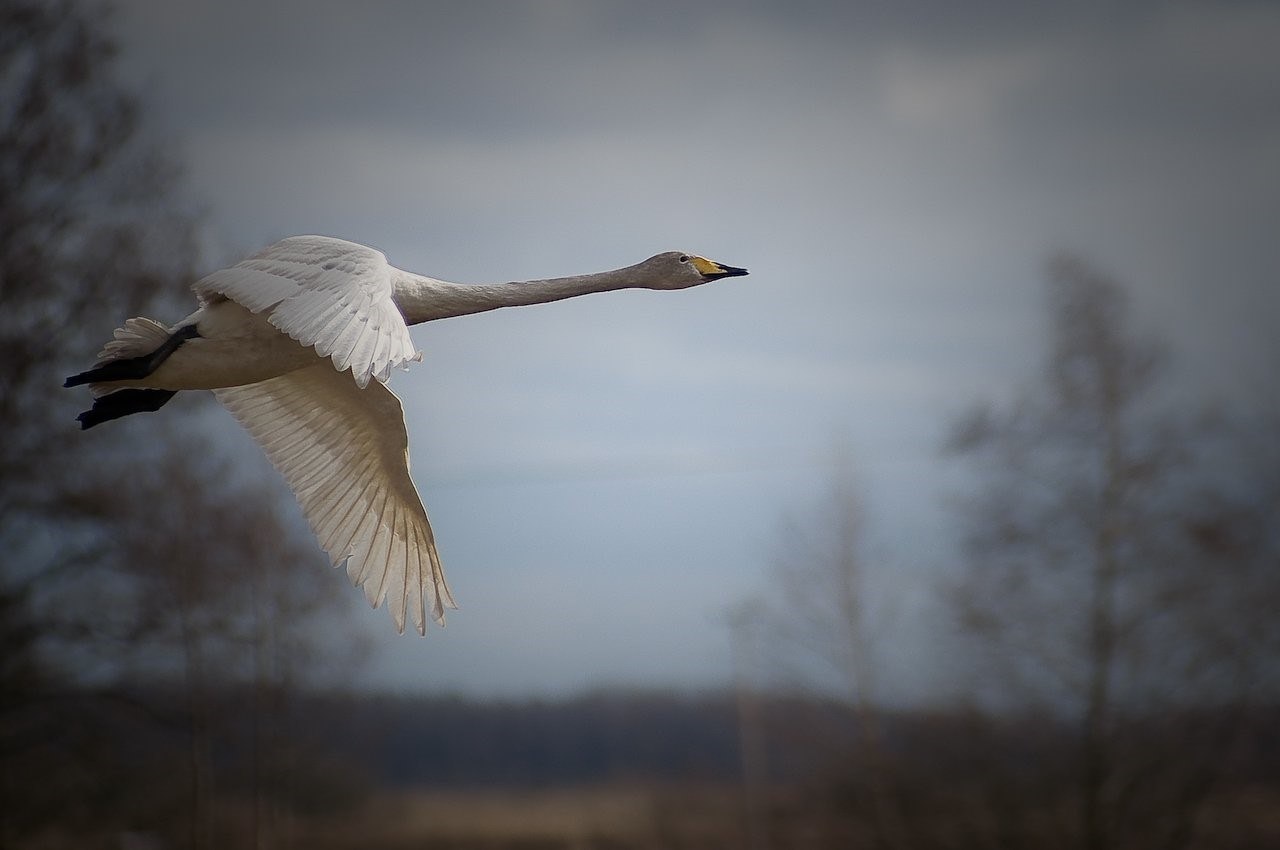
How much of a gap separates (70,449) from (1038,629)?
26.9 feet

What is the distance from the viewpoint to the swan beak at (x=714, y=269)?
19.4 ft

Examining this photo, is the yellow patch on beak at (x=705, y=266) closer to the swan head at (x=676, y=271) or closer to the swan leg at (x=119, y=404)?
the swan head at (x=676, y=271)

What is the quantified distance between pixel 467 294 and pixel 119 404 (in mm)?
1517

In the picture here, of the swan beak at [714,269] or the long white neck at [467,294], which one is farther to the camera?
the swan beak at [714,269]

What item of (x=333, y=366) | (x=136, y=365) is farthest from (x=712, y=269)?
(x=136, y=365)

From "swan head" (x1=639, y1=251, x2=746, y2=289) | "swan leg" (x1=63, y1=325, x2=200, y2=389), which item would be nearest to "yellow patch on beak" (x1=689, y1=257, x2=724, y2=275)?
"swan head" (x1=639, y1=251, x2=746, y2=289)

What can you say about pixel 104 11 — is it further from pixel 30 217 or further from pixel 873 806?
pixel 873 806

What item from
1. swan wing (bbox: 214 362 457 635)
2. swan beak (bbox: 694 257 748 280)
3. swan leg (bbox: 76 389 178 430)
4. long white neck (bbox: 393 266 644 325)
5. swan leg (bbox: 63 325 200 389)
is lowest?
swan wing (bbox: 214 362 457 635)

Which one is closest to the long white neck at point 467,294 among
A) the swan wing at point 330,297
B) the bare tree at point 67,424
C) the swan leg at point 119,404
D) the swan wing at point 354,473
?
the swan wing at point 330,297

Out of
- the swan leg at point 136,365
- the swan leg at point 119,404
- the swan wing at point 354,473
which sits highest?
the swan leg at point 136,365

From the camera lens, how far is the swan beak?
233 inches

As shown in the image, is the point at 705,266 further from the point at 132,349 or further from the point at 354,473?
the point at 132,349

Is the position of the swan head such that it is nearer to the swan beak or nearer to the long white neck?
the swan beak

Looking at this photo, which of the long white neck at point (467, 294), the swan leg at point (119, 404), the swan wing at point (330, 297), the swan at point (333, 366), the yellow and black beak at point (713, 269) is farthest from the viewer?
the yellow and black beak at point (713, 269)
